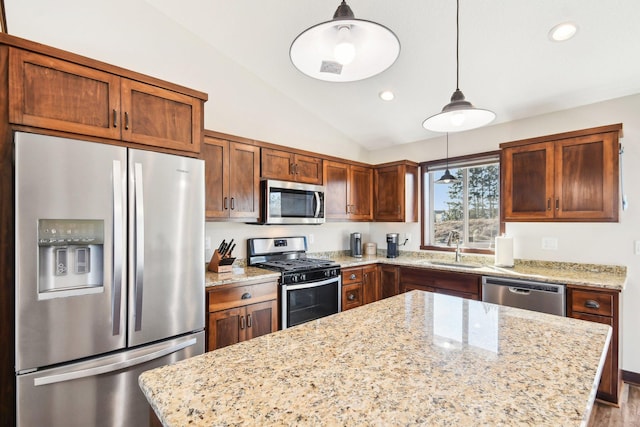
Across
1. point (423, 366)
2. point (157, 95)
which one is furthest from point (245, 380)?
point (157, 95)

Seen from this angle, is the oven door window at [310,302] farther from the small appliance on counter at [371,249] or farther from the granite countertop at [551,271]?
the small appliance on counter at [371,249]

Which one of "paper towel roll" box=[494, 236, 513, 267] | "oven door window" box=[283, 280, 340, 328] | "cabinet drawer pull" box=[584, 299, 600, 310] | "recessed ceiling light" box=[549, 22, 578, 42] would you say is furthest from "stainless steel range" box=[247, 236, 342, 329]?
"recessed ceiling light" box=[549, 22, 578, 42]

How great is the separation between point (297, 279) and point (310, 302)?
298mm

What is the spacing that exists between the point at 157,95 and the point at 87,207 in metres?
0.84

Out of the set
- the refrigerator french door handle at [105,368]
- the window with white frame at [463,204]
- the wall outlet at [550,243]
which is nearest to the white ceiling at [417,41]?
the window with white frame at [463,204]

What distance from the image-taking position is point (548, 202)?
9.18 feet

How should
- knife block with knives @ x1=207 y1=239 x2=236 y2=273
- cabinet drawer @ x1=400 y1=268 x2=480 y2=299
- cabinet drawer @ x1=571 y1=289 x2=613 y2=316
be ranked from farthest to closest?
cabinet drawer @ x1=400 y1=268 x2=480 y2=299, knife block with knives @ x1=207 y1=239 x2=236 y2=273, cabinet drawer @ x1=571 y1=289 x2=613 y2=316

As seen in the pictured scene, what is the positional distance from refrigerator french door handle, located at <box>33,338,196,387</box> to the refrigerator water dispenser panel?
40 cm

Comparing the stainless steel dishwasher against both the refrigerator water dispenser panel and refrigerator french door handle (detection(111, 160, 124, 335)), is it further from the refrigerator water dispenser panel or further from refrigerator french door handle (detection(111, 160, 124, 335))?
the refrigerator water dispenser panel

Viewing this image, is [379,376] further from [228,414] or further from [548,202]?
[548,202]

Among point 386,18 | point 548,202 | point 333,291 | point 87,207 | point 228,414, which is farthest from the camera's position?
point 333,291

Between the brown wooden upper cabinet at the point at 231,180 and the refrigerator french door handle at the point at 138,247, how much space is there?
0.86 meters

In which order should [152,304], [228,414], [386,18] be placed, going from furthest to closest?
[386,18], [152,304], [228,414]

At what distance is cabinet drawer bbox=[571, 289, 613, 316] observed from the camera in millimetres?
2314
